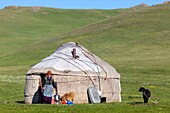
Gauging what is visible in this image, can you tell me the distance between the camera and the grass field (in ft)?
72.5

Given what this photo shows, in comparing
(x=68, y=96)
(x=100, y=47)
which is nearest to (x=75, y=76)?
(x=68, y=96)

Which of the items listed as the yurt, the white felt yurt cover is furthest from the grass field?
the white felt yurt cover

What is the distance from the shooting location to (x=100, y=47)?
6981cm

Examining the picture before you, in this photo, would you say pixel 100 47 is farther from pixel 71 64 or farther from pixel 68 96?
pixel 68 96

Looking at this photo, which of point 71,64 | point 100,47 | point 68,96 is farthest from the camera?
point 100,47

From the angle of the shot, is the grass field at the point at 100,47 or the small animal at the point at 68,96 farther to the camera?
the small animal at the point at 68,96

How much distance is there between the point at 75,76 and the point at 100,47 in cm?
4618

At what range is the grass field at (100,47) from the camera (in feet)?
72.5

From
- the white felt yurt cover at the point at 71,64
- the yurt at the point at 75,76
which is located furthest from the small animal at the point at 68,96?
the white felt yurt cover at the point at 71,64

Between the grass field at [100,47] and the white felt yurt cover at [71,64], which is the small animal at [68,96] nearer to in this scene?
the white felt yurt cover at [71,64]

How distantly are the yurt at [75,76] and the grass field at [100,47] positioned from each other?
104 cm

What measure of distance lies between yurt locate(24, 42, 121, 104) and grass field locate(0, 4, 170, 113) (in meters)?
1.04

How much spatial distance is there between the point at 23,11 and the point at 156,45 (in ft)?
234

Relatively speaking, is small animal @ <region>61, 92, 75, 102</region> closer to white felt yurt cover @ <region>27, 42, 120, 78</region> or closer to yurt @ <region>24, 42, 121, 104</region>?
yurt @ <region>24, 42, 121, 104</region>
